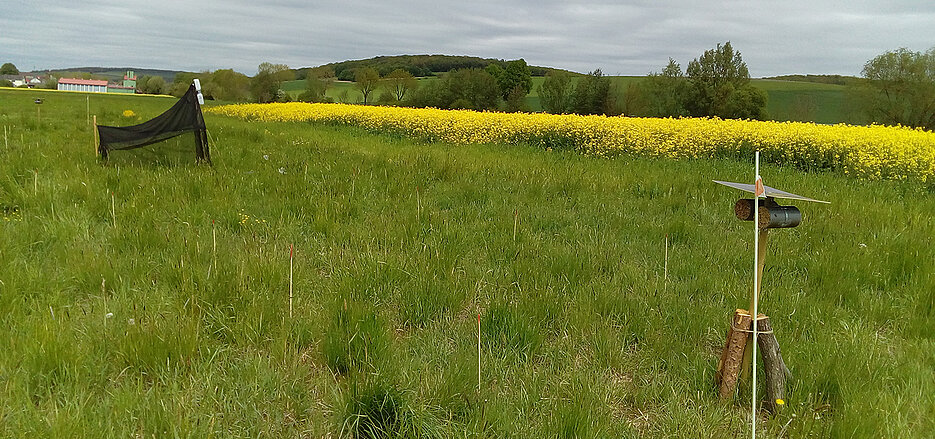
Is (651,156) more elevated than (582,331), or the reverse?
(651,156)

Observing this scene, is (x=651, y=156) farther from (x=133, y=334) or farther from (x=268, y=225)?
(x=133, y=334)

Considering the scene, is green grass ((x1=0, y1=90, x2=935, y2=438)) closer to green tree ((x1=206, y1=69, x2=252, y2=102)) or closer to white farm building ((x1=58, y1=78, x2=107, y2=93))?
green tree ((x1=206, y1=69, x2=252, y2=102))

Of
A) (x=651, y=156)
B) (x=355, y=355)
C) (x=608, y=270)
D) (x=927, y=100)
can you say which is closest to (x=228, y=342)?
(x=355, y=355)

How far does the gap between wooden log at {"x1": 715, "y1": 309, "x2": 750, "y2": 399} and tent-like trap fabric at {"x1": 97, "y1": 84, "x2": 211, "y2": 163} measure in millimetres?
7067

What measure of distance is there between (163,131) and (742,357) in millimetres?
7501

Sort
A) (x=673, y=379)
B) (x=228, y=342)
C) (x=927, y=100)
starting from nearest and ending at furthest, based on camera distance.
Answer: (x=673, y=379) → (x=228, y=342) → (x=927, y=100)

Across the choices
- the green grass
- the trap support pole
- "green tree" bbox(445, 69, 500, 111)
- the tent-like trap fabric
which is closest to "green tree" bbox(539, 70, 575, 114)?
"green tree" bbox(445, 69, 500, 111)

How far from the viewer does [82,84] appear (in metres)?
89.0

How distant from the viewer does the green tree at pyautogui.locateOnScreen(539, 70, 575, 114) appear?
196 feet

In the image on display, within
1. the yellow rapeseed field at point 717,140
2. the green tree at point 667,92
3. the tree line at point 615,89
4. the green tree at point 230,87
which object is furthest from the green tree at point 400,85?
the yellow rapeseed field at point 717,140

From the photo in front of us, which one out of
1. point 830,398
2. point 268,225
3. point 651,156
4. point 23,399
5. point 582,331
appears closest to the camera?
point 23,399

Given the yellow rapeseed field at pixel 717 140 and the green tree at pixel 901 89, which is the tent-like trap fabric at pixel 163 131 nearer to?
the yellow rapeseed field at pixel 717 140

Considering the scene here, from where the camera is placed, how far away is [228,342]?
2.62 meters

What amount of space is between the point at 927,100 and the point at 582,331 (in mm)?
52101
